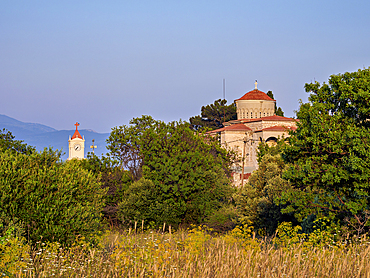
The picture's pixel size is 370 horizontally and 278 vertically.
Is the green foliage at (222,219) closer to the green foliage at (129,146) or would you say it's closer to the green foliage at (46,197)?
the green foliage at (129,146)

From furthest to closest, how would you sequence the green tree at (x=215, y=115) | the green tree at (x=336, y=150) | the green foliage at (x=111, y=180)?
the green tree at (x=215, y=115) → the green foliage at (x=111, y=180) → the green tree at (x=336, y=150)

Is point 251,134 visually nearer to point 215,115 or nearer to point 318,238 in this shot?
point 215,115

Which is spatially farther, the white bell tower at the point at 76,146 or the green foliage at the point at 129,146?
the white bell tower at the point at 76,146

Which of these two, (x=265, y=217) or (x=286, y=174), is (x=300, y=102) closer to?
(x=286, y=174)

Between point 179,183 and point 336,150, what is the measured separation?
16.2m

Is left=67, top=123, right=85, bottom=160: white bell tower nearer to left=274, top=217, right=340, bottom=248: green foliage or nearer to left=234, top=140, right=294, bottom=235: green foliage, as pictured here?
left=234, top=140, right=294, bottom=235: green foliage

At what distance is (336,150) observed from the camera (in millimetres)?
12719

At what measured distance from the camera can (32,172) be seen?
9438 millimetres

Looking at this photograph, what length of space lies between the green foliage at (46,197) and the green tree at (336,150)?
6.91 metres

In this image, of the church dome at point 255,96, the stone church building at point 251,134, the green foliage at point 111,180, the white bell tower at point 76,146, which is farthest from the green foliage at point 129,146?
the white bell tower at point 76,146

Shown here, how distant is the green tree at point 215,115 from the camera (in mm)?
94875

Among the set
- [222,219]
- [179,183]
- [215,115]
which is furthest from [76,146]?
[222,219]

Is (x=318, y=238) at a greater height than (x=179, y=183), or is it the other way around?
(x=179, y=183)

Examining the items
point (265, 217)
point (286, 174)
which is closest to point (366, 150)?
point (286, 174)
